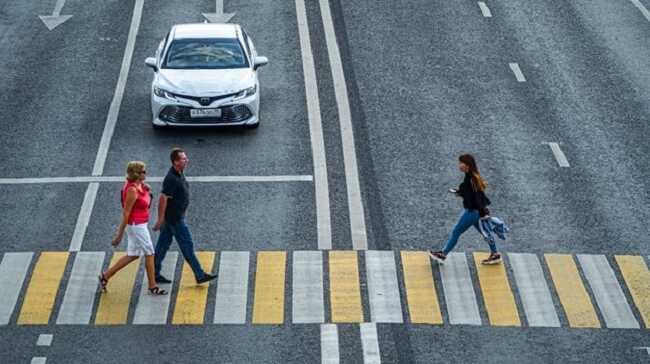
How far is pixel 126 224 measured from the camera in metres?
17.0

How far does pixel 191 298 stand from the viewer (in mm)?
17438

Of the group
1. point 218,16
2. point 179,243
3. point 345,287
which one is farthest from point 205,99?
point 218,16

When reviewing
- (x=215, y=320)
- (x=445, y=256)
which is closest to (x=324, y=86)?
(x=445, y=256)

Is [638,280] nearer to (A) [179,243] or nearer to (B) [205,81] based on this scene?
(A) [179,243]

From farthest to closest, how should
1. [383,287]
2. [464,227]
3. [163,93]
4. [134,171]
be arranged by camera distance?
Result: 1. [163,93]
2. [464,227]
3. [383,287]
4. [134,171]

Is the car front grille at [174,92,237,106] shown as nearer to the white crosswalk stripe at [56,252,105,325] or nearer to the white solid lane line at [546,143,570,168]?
the white crosswalk stripe at [56,252,105,325]

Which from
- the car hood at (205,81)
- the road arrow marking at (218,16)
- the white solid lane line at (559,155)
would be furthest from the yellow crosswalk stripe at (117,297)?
the road arrow marking at (218,16)

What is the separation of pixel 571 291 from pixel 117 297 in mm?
5883

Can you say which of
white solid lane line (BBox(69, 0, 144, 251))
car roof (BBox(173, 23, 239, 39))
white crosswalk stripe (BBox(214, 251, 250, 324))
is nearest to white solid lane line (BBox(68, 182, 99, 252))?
white solid lane line (BBox(69, 0, 144, 251))

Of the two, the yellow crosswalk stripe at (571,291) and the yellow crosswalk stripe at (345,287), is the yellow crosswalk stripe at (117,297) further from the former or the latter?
the yellow crosswalk stripe at (571,291)

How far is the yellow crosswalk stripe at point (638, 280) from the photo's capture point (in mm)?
17438

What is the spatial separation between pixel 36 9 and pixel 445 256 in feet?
52.8

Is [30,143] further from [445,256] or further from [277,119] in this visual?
[445,256]

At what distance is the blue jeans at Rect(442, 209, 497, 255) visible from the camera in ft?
59.7
